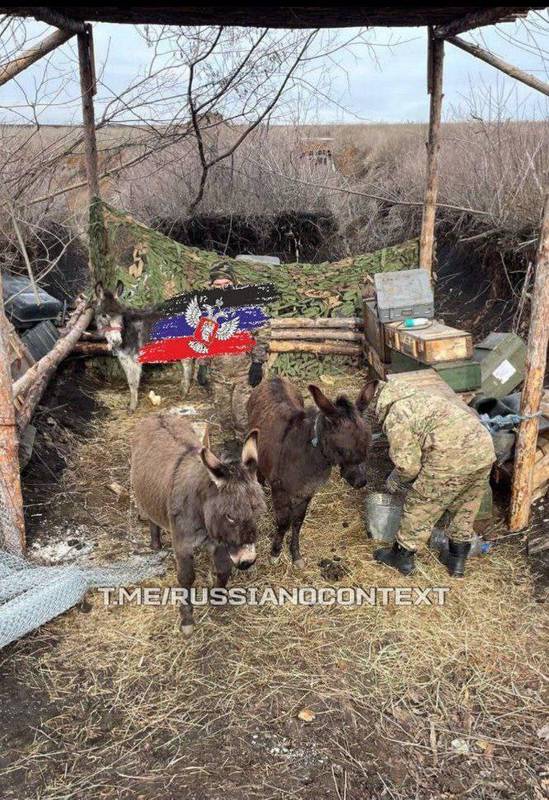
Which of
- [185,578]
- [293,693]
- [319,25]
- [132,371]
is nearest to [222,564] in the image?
[185,578]

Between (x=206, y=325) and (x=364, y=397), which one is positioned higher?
(x=364, y=397)

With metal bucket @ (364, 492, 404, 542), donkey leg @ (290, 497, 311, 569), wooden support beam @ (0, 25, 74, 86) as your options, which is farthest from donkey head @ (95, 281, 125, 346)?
metal bucket @ (364, 492, 404, 542)

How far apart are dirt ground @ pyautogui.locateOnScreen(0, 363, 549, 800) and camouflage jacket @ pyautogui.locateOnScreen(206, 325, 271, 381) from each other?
4255 mm

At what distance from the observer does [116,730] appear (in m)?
3.85

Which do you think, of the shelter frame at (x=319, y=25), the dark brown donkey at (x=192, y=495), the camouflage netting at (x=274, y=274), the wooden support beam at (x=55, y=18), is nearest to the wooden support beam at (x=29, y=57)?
the shelter frame at (x=319, y=25)

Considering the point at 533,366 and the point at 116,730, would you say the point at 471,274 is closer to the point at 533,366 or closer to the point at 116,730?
the point at 533,366

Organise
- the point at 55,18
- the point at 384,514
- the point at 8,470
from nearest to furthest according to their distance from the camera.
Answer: the point at 8,470 < the point at 384,514 < the point at 55,18

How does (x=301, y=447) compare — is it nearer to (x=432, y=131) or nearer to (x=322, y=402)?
(x=322, y=402)

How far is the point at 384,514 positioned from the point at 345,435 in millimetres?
1327

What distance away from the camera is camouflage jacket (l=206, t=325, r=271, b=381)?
971 cm

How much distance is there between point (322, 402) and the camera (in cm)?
479

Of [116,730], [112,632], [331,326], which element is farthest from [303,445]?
[331,326]

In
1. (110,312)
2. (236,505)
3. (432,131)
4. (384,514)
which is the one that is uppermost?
(432,131)

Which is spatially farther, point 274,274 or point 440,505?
point 274,274
